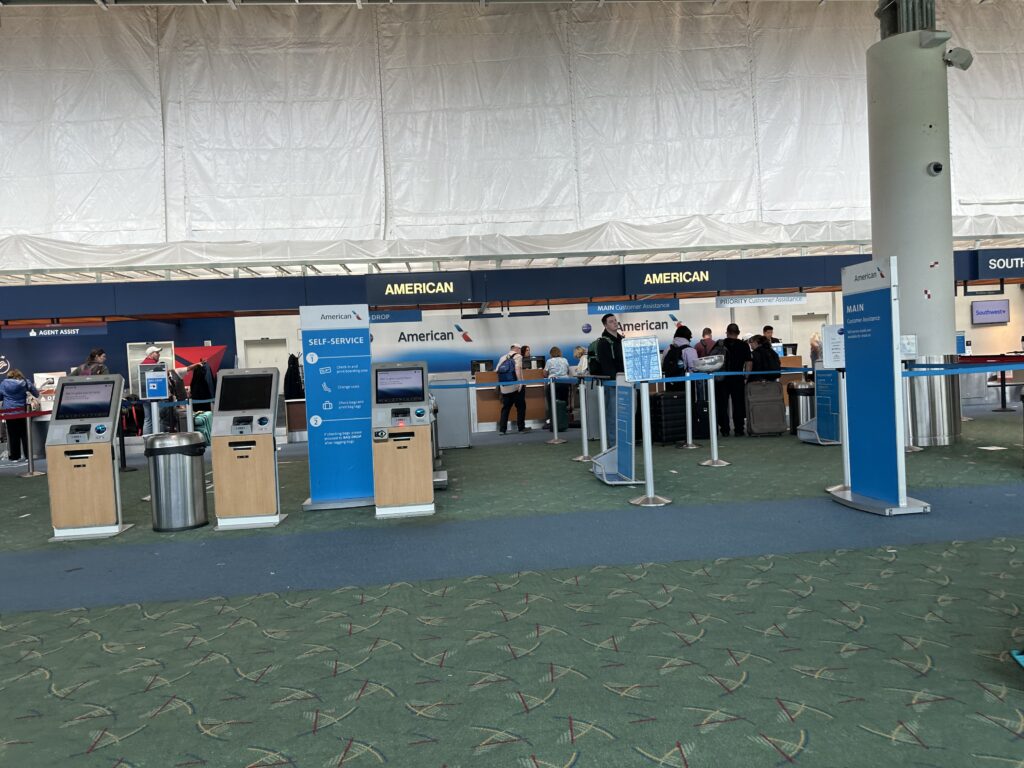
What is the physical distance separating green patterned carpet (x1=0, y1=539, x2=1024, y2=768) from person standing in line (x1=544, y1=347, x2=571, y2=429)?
883 cm

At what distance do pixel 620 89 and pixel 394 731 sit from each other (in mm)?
12706

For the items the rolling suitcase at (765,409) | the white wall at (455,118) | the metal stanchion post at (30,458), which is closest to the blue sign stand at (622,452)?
the rolling suitcase at (765,409)

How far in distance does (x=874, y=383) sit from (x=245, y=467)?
5153 mm

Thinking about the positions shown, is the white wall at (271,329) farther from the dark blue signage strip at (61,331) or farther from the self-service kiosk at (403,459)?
the self-service kiosk at (403,459)

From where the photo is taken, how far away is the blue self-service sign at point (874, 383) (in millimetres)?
5113

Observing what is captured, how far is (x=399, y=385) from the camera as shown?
6.29 metres

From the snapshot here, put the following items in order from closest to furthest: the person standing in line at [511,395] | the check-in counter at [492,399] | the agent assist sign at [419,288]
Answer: the agent assist sign at [419,288]
the person standing in line at [511,395]
the check-in counter at [492,399]

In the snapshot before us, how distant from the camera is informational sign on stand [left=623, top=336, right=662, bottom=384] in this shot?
6.12 metres

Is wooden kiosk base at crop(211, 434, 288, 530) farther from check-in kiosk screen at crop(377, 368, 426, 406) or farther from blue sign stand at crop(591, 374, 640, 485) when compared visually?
blue sign stand at crop(591, 374, 640, 485)

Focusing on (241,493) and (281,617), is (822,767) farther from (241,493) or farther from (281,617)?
(241,493)

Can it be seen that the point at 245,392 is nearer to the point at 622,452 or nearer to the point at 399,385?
the point at 399,385

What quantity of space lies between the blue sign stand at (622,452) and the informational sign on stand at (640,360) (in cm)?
42

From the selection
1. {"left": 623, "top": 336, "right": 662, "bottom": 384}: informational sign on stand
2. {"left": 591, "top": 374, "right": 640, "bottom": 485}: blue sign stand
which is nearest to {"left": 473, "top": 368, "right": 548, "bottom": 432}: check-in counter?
{"left": 591, "top": 374, "right": 640, "bottom": 485}: blue sign stand

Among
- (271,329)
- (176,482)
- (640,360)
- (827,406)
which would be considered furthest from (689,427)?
(271,329)
